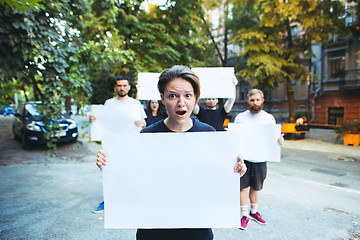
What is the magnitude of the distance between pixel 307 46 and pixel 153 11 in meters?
8.82

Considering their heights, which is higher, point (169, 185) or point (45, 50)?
point (45, 50)

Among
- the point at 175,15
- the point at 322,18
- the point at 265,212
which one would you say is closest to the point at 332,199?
the point at 265,212

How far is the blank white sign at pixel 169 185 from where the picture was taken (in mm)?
1383

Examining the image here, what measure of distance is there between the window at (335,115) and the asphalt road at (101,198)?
12.2m

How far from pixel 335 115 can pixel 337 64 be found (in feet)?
14.3

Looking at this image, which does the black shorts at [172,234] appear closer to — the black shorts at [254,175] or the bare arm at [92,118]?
the black shorts at [254,175]

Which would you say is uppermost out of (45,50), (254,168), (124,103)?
(45,50)

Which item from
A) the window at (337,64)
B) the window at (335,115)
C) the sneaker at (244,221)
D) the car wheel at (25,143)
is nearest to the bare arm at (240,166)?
the sneaker at (244,221)

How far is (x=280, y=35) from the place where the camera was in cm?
1203

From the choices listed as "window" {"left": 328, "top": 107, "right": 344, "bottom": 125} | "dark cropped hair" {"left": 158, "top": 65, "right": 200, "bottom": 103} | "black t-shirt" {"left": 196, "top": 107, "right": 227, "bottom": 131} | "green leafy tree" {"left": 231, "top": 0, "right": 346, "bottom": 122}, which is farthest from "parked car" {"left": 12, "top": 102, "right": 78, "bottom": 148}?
"window" {"left": 328, "top": 107, "right": 344, "bottom": 125}

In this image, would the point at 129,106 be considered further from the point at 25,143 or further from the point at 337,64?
the point at 337,64

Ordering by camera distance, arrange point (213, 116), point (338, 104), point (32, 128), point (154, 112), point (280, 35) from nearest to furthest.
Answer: point (213, 116) → point (154, 112) → point (32, 128) → point (280, 35) → point (338, 104)

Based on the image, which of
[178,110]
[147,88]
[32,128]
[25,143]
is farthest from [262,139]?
[25,143]

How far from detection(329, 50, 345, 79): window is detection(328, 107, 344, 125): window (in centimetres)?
273
